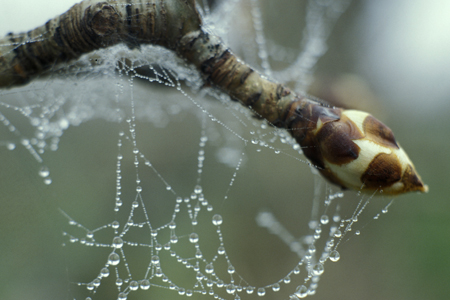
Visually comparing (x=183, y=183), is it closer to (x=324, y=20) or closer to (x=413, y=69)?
(x=324, y=20)

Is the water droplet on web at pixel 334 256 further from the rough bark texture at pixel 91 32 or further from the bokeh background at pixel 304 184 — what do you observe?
the bokeh background at pixel 304 184

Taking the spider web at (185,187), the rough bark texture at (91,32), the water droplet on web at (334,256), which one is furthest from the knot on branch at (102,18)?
the spider web at (185,187)

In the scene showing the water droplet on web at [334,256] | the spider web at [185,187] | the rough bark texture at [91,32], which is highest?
the rough bark texture at [91,32]

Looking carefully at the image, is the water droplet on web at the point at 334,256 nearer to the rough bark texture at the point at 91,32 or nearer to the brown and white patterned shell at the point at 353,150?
the brown and white patterned shell at the point at 353,150

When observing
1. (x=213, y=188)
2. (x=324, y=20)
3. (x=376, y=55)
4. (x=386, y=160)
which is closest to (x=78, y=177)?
(x=213, y=188)

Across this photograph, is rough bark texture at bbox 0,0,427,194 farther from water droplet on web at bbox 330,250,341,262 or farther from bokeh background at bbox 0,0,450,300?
bokeh background at bbox 0,0,450,300

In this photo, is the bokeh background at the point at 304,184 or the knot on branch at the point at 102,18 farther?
the bokeh background at the point at 304,184

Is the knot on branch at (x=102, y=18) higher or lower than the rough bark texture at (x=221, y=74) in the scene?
higher

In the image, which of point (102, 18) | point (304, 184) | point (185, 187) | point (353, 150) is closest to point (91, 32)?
point (102, 18)
